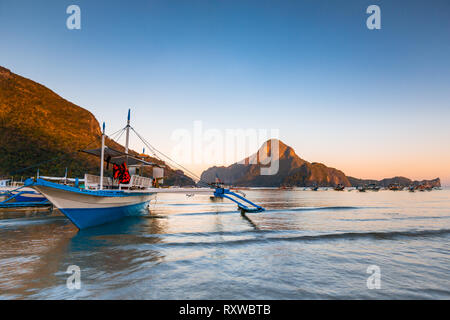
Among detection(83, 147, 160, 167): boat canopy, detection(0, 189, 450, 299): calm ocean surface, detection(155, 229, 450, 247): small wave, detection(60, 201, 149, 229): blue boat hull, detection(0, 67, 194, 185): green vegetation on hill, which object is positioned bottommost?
detection(155, 229, 450, 247): small wave

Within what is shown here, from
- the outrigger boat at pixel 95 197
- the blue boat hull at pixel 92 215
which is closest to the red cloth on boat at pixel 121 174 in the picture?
the outrigger boat at pixel 95 197

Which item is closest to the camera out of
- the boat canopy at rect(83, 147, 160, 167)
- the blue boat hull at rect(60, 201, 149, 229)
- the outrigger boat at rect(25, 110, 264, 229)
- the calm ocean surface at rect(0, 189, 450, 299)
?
the calm ocean surface at rect(0, 189, 450, 299)

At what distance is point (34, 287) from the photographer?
22.1ft

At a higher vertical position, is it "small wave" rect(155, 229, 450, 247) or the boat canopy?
the boat canopy

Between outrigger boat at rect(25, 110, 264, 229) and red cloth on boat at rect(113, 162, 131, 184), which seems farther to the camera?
red cloth on boat at rect(113, 162, 131, 184)

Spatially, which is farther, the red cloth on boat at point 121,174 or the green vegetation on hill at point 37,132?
the green vegetation on hill at point 37,132

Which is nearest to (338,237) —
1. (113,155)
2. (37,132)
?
(113,155)

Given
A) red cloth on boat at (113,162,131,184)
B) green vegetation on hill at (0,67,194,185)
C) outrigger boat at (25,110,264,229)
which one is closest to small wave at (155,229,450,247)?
outrigger boat at (25,110,264,229)

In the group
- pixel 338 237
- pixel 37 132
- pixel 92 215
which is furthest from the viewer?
pixel 37 132

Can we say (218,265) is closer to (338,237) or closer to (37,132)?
(338,237)

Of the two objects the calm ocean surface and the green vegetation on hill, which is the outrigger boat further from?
the green vegetation on hill

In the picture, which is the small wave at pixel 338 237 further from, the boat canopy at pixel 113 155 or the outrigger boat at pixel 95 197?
the boat canopy at pixel 113 155
